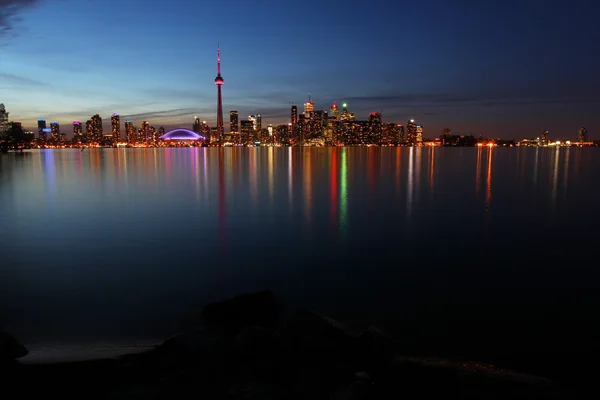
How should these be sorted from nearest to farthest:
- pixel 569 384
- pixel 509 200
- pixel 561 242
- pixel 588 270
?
pixel 569 384
pixel 588 270
pixel 561 242
pixel 509 200

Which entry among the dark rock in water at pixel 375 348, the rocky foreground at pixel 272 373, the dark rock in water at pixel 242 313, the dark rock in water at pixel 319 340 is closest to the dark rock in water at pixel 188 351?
the rocky foreground at pixel 272 373

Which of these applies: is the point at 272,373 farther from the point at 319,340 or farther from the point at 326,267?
the point at 326,267

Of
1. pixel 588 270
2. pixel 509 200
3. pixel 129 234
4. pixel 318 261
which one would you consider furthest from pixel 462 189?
pixel 129 234

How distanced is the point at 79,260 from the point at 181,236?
335 cm

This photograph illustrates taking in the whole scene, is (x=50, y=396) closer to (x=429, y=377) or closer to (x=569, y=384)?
(x=429, y=377)

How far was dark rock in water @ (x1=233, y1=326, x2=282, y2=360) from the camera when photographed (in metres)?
5.22

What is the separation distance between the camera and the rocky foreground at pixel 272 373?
470cm

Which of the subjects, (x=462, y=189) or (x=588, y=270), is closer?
(x=588, y=270)

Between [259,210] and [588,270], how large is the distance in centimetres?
1277

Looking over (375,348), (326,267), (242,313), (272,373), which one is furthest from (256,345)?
(326,267)

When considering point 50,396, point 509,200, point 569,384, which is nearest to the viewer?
point 50,396

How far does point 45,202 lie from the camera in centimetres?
2191

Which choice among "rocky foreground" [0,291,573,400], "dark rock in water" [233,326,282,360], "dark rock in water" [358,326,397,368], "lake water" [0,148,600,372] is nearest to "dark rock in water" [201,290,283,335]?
"rocky foreground" [0,291,573,400]

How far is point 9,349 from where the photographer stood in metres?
5.50
